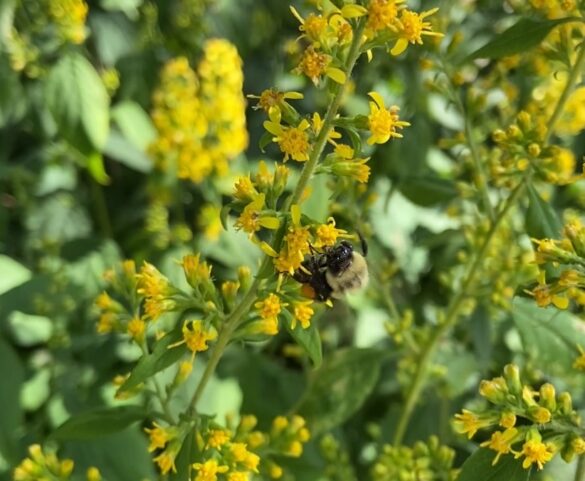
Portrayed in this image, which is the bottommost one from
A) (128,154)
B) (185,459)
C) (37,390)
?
(37,390)

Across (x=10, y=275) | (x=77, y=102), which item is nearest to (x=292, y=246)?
(x=10, y=275)

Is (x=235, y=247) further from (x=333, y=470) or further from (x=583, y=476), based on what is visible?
(x=583, y=476)

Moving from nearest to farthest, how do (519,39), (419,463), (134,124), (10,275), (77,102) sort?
(519,39), (419,463), (10,275), (77,102), (134,124)

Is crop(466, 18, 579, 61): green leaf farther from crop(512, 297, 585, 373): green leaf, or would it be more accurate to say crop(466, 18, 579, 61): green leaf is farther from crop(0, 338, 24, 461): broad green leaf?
crop(0, 338, 24, 461): broad green leaf

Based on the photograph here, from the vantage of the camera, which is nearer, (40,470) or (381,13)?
A: (381,13)

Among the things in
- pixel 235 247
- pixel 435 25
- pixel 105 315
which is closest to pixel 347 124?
pixel 105 315

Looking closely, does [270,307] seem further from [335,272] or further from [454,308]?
[454,308]
